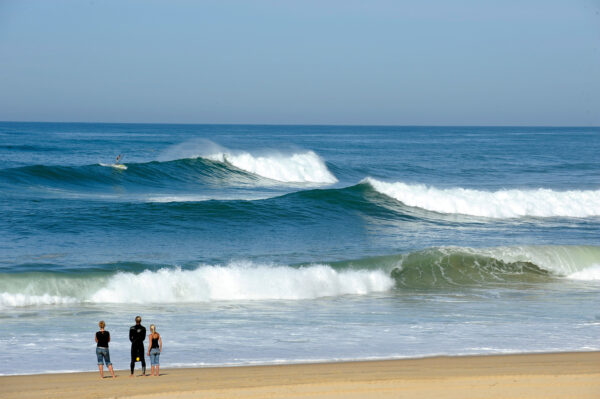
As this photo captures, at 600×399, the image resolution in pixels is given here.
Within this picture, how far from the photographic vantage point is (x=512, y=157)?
169 ft

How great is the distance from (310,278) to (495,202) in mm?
13224

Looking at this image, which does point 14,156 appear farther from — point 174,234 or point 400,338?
point 400,338

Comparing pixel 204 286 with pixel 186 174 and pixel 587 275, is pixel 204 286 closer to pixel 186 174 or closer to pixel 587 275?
pixel 587 275

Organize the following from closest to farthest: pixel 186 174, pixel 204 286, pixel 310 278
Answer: pixel 204 286
pixel 310 278
pixel 186 174

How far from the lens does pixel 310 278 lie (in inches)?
525

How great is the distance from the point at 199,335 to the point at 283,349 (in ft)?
4.70

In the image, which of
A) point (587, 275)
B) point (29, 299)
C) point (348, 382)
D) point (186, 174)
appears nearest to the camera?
point (348, 382)

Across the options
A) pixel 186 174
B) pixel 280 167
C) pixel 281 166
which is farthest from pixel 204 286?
pixel 281 166

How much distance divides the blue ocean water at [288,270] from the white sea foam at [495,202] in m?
0.07

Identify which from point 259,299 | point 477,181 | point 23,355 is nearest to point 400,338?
point 259,299

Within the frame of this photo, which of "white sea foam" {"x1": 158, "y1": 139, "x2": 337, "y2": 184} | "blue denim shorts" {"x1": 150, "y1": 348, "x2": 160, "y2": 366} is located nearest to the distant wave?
"white sea foam" {"x1": 158, "y1": 139, "x2": 337, "y2": 184}

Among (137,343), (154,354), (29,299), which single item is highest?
(29,299)

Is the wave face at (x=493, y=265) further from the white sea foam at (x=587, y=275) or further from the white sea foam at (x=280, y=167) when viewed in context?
the white sea foam at (x=280, y=167)

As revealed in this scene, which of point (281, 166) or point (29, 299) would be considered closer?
point (29, 299)
